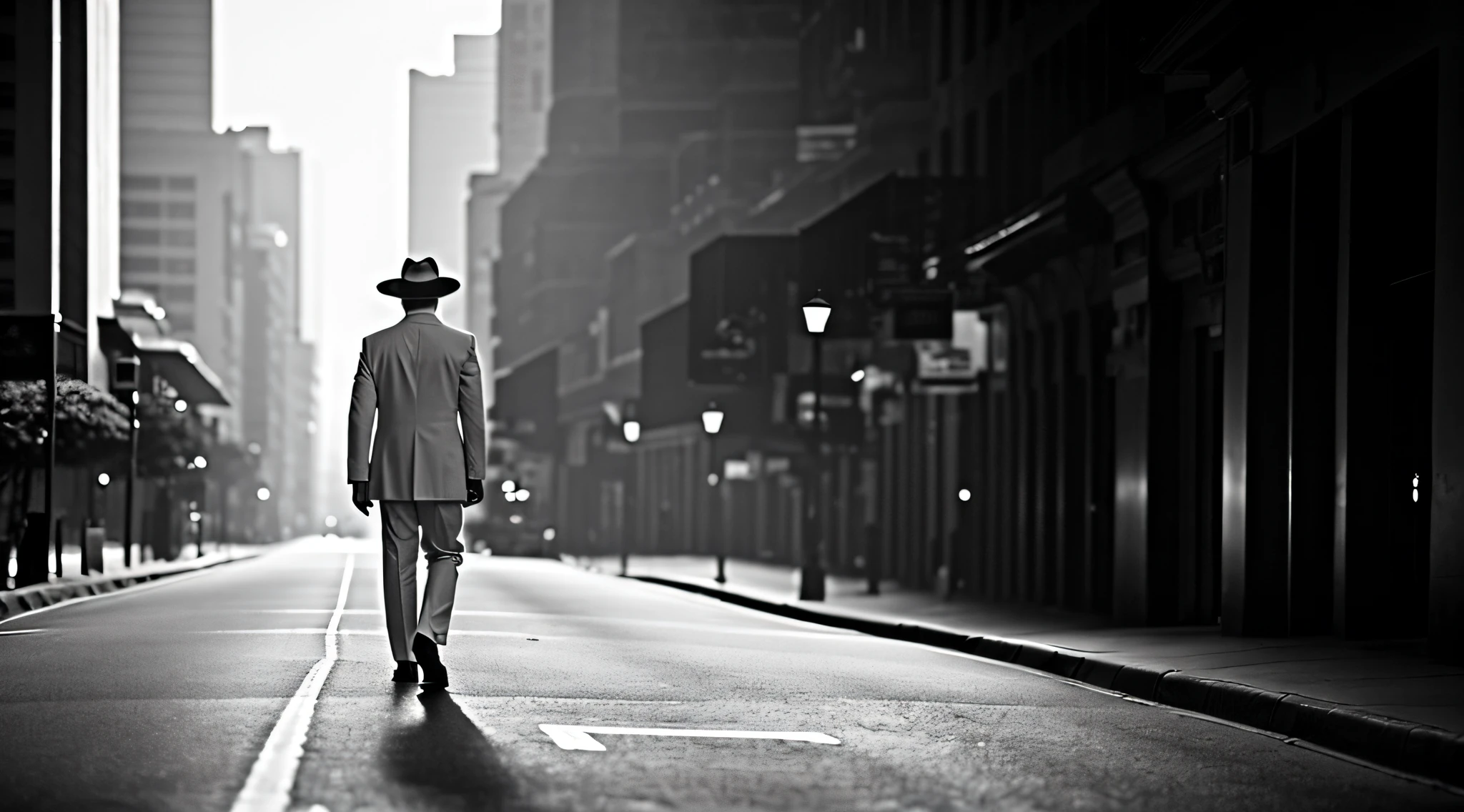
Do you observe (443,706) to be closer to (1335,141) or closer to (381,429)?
(381,429)

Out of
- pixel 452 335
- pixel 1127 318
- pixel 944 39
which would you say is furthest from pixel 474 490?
pixel 944 39

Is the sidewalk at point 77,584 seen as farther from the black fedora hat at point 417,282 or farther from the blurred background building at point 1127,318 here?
the black fedora hat at point 417,282

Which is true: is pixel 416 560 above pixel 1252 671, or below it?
above

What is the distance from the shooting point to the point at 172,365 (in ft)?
338

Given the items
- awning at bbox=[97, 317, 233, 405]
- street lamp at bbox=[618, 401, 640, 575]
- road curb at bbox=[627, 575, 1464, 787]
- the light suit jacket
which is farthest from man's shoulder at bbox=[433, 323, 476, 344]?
awning at bbox=[97, 317, 233, 405]

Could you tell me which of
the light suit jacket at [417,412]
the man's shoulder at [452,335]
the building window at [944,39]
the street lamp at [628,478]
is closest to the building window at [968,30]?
the building window at [944,39]

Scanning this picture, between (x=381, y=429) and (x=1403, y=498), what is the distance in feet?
32.9

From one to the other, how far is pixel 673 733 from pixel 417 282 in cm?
328

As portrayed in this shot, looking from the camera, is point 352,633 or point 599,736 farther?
point 352,633

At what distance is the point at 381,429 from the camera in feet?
38.9

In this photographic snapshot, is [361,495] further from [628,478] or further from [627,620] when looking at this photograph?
[628,478]

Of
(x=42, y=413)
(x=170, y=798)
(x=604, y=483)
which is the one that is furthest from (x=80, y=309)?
(x=170, y=798)

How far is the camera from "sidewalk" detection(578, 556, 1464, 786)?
428 inches

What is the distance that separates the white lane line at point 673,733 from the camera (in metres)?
10.1
